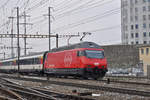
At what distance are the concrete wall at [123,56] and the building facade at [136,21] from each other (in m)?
36.4

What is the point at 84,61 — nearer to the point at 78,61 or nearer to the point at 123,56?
the point at 78,61

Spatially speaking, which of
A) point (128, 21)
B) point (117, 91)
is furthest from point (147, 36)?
point (117, 91)

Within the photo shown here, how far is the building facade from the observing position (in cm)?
8819

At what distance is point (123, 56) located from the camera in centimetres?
5312

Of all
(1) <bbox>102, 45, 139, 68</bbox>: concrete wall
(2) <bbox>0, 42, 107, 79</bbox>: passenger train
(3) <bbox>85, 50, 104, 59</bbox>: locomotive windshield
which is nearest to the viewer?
(2) <bbox>0, 42, 107, 79</bbox>: passenger train

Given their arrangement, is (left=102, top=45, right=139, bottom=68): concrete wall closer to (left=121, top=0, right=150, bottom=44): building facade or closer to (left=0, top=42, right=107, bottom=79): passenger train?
(left=0, top=42, right=107, bottom=79): passenger train

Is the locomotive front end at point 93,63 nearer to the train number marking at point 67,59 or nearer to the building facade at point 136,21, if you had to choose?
Answer: the train number marking at point 67,59

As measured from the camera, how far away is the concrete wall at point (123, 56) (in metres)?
52.2

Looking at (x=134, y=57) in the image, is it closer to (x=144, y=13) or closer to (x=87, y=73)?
(x=87, y=73)

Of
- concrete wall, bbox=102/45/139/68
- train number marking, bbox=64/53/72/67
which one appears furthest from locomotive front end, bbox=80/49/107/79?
concrete wall, bbox=102/45/139/68

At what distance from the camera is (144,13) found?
292ft

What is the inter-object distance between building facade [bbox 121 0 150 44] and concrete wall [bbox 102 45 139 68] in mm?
36433

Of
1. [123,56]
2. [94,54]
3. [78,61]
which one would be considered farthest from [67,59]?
[123,56]

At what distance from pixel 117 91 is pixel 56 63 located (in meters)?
16.3
